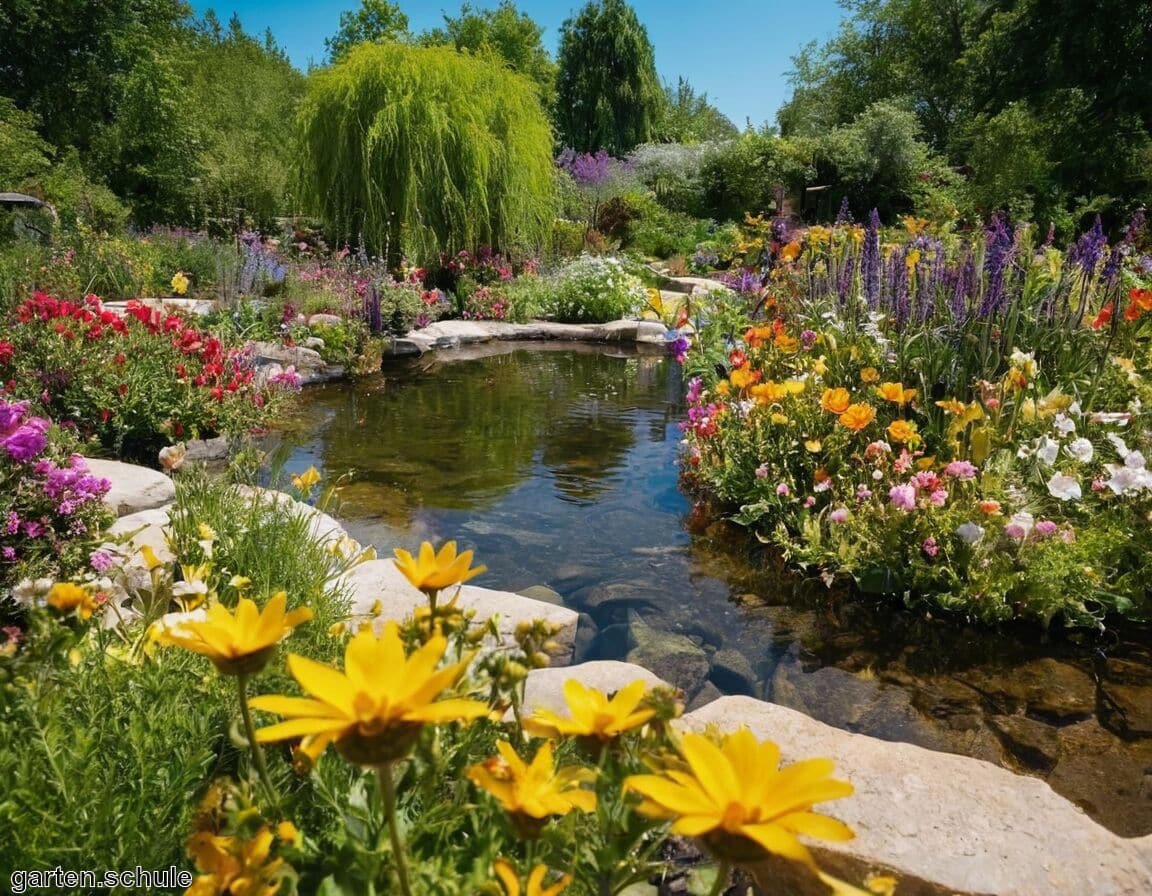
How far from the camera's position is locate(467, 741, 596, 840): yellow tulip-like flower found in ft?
2.20

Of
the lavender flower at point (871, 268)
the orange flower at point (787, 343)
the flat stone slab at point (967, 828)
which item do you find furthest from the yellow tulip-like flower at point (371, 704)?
the lavender flower at point (871, 268)

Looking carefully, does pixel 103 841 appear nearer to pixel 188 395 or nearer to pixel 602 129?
pixel 188 395

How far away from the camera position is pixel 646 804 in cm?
59

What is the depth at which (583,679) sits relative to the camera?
6.63ft

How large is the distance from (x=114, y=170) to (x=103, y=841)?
21624mm

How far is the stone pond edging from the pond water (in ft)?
1.43

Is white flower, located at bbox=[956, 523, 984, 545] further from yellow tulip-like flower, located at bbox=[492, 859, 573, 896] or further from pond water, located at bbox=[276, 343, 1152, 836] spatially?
yellow tulip-like flower, located at bbox=[492, 859, 573, 896]

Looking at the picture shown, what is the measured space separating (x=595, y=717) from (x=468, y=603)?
1741 mm

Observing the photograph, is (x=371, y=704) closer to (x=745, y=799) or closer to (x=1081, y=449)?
(x=745, y=799)

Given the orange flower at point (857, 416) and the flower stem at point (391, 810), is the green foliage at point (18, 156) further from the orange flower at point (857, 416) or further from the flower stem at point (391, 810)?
the flower stem at point (391, 810)

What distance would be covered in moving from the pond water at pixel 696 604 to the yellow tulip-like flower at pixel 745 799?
174 centimetres

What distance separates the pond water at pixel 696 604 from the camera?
217 centimetres

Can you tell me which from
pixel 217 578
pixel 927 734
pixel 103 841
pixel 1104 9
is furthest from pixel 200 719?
pixel 1104 9

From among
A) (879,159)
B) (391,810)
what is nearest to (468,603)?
(391,810)
